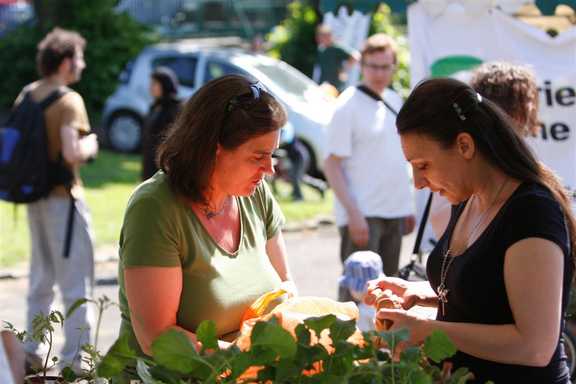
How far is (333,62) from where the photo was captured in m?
14.1

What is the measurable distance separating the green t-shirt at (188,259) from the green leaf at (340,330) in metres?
0.83

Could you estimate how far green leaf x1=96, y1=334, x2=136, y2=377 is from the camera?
1.97 metres

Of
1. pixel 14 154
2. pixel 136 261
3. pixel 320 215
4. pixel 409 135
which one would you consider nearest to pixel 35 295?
pixel 14 154

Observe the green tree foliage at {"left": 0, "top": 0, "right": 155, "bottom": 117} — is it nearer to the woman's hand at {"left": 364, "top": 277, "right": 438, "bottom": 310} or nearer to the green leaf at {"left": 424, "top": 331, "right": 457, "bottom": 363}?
the woman's hand at {"left": 364, "top": 277, "right": 438, "bottom": 310}

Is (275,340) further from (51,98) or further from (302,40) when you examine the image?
(302,40)

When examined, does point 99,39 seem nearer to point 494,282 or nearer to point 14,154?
point 14,154

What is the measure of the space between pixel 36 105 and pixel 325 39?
917cm

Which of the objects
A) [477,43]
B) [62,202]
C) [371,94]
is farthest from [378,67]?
[62,202]

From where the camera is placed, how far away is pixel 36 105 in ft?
19.3

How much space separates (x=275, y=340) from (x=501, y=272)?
2.30 feet

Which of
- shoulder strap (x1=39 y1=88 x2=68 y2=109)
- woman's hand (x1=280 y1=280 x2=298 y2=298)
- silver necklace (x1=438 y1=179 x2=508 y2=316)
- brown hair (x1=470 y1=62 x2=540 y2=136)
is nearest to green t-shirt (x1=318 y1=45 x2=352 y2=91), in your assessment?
shoulder strap (x1=39 y1=88 x2=68 y2=109)

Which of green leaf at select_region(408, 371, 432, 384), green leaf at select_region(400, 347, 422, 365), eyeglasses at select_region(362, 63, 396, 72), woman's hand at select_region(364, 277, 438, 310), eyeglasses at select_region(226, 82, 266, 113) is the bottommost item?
eyeglasses at select_region(362, 63, 396, 72)

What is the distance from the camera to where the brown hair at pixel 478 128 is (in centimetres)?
241

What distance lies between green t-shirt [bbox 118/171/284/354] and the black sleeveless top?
638 millimetres
